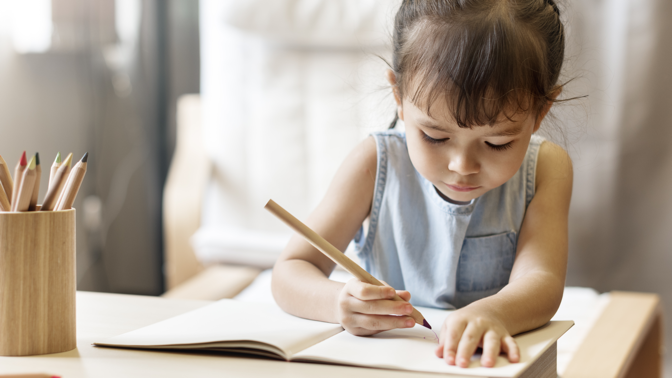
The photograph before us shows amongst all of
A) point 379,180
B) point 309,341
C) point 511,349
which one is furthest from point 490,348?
point 379,180

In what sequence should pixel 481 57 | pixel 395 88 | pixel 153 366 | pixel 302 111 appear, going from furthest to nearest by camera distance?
pixel 302 111 < pixel 395 88 < pixel 481 57 < pixel 153 366

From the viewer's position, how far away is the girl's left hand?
16.0 inches

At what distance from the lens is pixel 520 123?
54 centimetres

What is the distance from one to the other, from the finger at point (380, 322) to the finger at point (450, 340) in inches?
1.5

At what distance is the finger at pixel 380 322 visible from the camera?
0.47m

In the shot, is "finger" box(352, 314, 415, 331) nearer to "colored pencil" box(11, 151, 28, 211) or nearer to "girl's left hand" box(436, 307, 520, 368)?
"girl's left hand" box(436, 307, 520, 368)

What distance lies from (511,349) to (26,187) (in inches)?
14.4

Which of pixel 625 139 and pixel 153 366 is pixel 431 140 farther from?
pixel 625 139

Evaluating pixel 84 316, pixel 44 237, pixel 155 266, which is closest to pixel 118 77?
pixel 155 266

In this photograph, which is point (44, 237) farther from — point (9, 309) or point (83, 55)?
point (83, 55)

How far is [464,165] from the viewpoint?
53 centimetres

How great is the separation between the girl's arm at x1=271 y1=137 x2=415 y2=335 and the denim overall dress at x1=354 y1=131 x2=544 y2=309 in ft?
0.09

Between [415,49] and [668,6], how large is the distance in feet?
3.13

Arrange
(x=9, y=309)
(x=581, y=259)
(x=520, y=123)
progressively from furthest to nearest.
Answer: (x=581, y=259) → (x=520, y=123) → (x=9, y=309)
